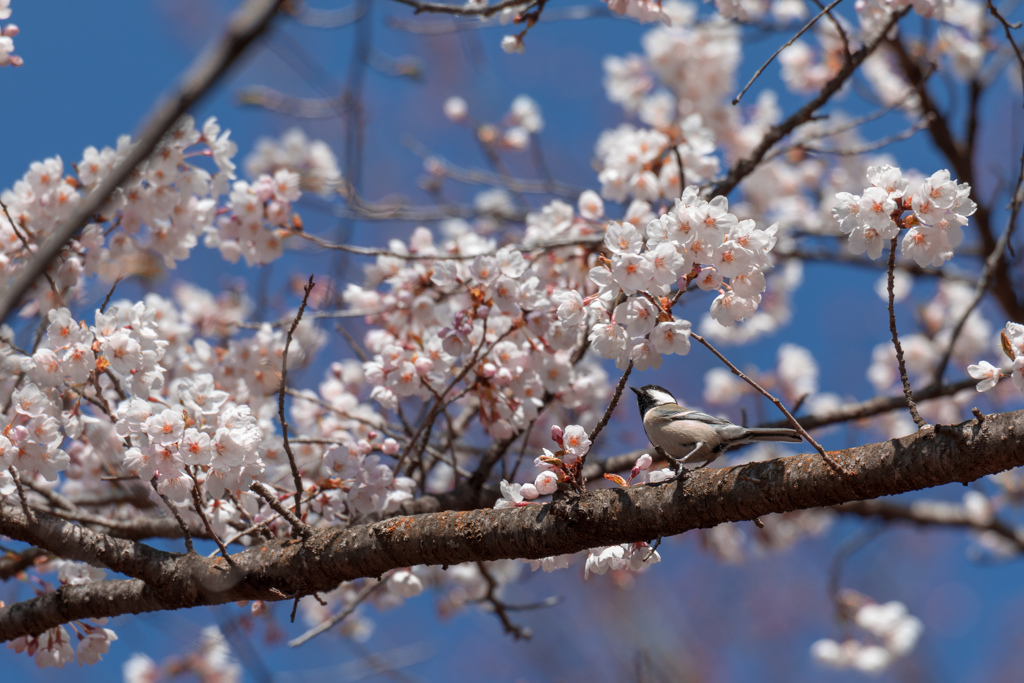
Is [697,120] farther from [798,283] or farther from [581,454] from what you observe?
[798,283]

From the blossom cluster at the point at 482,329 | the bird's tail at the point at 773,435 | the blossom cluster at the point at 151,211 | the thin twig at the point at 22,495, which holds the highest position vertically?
the blossom cluster at the point at 151,211

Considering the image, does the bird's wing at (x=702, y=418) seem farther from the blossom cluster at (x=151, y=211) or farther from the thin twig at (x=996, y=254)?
the blossom cluster at (x=151, y=211)

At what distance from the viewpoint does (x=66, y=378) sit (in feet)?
7.71

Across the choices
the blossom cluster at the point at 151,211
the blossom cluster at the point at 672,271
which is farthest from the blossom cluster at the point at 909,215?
the blossom cluster at the point at 151,211

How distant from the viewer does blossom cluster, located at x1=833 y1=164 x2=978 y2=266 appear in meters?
1.81

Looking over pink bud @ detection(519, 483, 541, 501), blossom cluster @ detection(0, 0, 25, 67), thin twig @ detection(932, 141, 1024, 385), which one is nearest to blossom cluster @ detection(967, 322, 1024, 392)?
thin twig @ detection(932, 141, 1024, 385)

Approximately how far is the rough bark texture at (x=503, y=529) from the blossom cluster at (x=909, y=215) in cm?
47

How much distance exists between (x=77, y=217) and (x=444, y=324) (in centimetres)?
234

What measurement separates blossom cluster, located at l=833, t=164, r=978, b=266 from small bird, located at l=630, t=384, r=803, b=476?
0.55 metres

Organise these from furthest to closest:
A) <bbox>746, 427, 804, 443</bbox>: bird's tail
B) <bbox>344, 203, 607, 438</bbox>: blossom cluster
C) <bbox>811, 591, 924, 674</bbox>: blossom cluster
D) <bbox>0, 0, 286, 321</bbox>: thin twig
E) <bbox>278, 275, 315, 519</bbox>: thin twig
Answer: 1. <bbox>811, 591, 924, 674</bbox>: blossom cluster
2. <bbox>344, 203, 607, 438</bbox>: blossom cluster
3. <bbox>278, 275, 315, 519</bbox>: thin twig
4. <bbox>746, 427, 804, 443</bbox>: bird's tail
5. <bbox>0, 0, 286, 321</bbox>: thin twig

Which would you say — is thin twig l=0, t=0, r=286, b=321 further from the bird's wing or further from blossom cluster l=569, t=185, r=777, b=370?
the bird's wing

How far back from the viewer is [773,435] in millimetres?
1963

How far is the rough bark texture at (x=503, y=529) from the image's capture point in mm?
1644

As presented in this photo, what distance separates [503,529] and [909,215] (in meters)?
1.27
